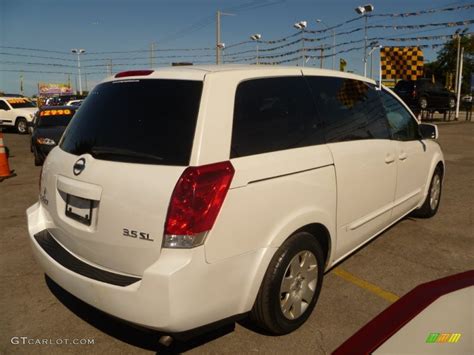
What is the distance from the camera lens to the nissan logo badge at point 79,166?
2.52 m

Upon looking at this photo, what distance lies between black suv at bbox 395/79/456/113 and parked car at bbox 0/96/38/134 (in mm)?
19254

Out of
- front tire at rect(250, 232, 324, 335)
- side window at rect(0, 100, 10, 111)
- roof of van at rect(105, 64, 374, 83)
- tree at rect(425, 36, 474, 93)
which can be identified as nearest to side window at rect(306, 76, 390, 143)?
roof of van at rect(105, 64, 374, 83)

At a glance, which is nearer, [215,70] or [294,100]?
[215,70]

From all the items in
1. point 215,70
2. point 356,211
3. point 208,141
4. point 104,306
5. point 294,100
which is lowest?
point 104,306

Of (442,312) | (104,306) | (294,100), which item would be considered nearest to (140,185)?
(104,306)

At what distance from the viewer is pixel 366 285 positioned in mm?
3457

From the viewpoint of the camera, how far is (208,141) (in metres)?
2.24

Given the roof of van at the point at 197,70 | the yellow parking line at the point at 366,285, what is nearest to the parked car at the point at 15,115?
the roof of van at the point at 197,70

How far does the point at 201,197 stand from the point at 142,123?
624mm

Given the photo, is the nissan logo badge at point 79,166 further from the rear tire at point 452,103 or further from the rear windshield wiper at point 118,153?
the rear tire at point 452,103

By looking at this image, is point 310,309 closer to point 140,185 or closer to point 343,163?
point 343,163

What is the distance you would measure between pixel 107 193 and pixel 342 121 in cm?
189

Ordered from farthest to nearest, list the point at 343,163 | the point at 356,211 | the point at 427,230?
the point at 427,230 < the point at 356,211 < the point at 343,163

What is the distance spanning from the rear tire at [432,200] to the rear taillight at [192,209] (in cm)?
373
